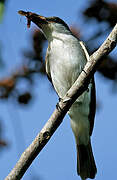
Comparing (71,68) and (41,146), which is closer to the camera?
(41,146)

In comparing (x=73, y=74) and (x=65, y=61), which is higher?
(x=65, y=61)

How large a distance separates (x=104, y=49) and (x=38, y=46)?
1005 millimetres

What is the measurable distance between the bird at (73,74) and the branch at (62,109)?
874mm

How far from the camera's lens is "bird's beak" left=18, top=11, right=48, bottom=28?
7.83 ft

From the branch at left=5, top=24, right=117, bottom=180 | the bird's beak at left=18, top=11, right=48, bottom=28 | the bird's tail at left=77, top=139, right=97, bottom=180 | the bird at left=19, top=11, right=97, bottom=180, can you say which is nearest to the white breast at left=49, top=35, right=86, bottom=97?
the bird at left=19, top=11, right=97, bottom=180

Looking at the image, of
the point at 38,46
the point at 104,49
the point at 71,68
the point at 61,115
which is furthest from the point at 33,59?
the point at 104,49

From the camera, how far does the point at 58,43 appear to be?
9.51 ft

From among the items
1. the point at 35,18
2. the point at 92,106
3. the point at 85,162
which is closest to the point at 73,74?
the point at 92,106

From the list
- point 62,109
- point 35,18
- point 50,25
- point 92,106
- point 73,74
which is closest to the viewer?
point 62,109

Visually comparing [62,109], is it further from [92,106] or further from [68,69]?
[92,106]

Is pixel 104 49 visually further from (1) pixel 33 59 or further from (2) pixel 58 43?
(2) pixel 58 43

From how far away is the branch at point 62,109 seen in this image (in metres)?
1.76

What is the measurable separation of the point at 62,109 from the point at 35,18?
36.3 inches

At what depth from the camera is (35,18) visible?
2.59 meters
